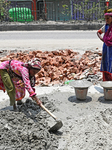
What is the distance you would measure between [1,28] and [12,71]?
11.3 meters

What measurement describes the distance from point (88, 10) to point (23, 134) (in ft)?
43.8

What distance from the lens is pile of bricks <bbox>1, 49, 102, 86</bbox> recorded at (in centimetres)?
571

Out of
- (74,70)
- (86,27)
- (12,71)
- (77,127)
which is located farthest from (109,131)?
(86,27)

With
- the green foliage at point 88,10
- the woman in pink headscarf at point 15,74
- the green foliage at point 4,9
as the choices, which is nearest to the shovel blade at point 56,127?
the woman in pink headscarf at point 15,74

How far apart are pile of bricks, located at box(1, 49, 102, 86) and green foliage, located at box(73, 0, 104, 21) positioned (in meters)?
8.66

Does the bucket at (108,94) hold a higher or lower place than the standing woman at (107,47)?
lower

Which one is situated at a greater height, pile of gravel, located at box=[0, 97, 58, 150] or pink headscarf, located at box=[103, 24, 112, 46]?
pink headscarf, located at box=[103, 24, 112, 46]

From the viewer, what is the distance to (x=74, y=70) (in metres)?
5.97

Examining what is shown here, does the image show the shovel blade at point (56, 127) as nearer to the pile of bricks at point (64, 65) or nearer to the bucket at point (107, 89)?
the bucket at point (107, 89)

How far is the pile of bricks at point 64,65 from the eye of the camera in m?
5.71

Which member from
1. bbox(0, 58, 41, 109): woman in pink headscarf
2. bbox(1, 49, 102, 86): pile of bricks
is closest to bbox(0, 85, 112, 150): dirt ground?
bbox(0, 58, 41, 109): woman in pink headscarf

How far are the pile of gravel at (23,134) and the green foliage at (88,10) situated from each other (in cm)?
1286

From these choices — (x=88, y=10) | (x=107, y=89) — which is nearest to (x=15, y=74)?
(x=107, y=89)

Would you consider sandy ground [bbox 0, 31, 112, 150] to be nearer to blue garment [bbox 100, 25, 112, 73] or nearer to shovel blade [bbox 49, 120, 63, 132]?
shovel blade [bbox 49, 120, 63, 132]
